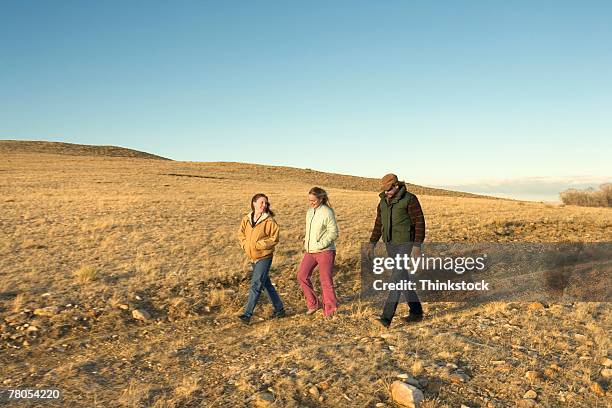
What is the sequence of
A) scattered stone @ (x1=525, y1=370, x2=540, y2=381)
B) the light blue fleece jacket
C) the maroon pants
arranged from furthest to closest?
the maroon pants
the light blue fleece jacket
scattered stone @ (x1=525, y1=370, x2=540, y2=381)

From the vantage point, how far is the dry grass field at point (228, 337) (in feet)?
17.8

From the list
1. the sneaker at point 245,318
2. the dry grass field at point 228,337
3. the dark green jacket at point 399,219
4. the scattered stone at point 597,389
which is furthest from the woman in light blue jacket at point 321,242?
the scattered stone at point 597,389

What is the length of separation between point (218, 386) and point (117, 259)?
8.03m

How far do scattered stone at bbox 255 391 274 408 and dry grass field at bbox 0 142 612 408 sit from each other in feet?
0.04

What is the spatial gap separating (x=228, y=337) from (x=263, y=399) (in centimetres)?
276

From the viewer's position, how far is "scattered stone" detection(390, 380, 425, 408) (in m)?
5.02

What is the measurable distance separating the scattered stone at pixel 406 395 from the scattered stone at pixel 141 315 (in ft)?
17.0

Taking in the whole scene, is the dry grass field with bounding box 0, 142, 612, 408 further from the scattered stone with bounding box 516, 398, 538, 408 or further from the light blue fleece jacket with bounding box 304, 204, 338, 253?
the light blue fleece jacket with bounding box 304, 204, 338, 253

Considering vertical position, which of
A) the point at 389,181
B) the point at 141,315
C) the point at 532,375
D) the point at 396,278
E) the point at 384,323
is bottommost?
the point at 141,315

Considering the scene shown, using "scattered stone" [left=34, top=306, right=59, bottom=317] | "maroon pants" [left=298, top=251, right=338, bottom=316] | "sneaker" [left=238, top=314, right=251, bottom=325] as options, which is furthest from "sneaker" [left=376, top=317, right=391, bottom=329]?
"scattered stone" [left=34, top=306, right=59, bottom=317]

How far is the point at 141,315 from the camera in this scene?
29.7ft

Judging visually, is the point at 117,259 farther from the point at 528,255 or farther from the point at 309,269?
the point at 528,255

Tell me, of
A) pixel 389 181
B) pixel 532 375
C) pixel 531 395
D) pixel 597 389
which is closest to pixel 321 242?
pixel 389 181

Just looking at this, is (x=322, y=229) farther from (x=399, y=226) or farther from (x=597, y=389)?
(x=597, y=389)
